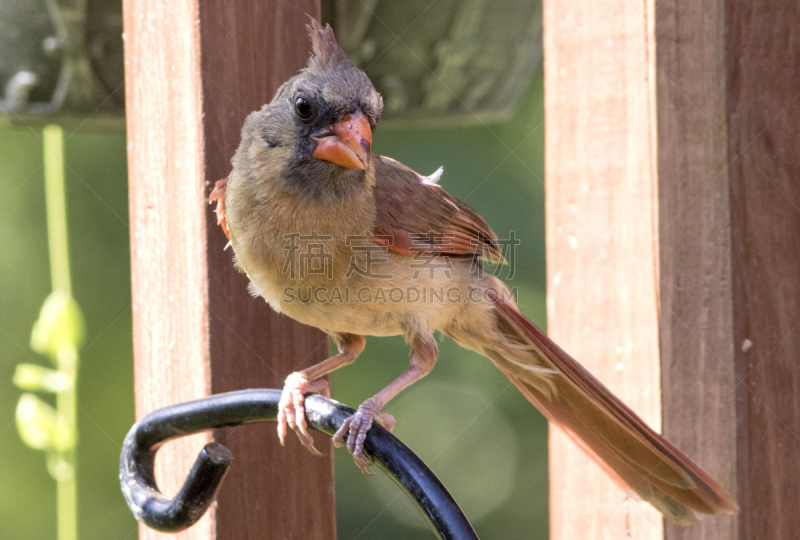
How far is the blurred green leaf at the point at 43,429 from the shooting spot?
7.23ft

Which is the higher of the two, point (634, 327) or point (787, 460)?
point (634, 327)

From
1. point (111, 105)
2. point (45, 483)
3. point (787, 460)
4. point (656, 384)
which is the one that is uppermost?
point (111, 105)

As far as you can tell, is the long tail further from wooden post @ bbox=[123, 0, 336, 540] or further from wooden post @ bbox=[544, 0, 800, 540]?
wooden post @ bbox=[123, 0, 336, 540]

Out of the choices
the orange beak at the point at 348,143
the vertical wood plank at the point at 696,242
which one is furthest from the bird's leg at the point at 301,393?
the vertical wood plank at the point at 696,242

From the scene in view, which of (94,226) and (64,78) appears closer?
A: (64,78)

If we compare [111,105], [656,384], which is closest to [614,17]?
[656,384]

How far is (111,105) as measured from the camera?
7.11 feet

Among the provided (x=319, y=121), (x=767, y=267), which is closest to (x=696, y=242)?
(x=767, y=267)

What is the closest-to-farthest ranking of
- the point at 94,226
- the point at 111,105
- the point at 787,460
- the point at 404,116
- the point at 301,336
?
the point at 787,460, the point at 301,336, the point at 111,105, the point at 404,116, the point at 94,226

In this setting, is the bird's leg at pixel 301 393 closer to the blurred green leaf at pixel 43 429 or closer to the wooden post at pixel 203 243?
the wooden post at pixel 203 243

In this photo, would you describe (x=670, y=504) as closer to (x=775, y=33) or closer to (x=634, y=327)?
(x=634, y=327)

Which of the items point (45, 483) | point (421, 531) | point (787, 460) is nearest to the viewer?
point (787, 460)

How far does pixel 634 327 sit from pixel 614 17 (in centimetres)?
66

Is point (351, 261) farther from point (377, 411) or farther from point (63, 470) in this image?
point (63, 470)
